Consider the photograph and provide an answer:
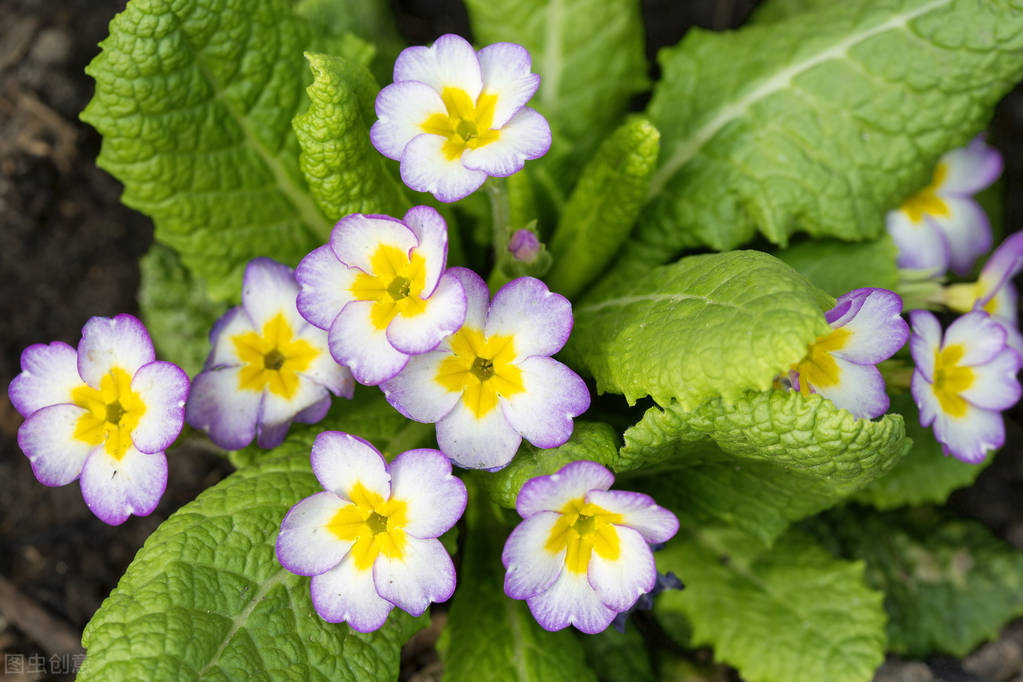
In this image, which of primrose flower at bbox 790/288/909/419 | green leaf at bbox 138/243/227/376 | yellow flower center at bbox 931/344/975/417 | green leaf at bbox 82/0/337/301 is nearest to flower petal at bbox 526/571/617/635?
primrose flower at bbox 790/288/909/419

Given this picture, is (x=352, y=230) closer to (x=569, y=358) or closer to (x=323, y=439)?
(x=323, y=439)

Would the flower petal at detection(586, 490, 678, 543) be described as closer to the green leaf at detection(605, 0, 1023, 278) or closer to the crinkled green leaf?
the crinkled green leaf

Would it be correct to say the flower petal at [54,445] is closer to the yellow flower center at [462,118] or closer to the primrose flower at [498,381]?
the primrose flower at [498,381]

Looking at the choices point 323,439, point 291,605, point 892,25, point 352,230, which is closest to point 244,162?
point 352,230

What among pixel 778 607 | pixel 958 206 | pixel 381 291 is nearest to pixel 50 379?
pixel 381 291

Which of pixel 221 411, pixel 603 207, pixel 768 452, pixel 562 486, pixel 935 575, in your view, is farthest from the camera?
pixel 935 575

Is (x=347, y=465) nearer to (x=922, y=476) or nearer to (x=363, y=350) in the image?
(x=363, y=350)

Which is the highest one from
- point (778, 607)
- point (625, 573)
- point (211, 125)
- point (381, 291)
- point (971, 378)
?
point (211, 125)

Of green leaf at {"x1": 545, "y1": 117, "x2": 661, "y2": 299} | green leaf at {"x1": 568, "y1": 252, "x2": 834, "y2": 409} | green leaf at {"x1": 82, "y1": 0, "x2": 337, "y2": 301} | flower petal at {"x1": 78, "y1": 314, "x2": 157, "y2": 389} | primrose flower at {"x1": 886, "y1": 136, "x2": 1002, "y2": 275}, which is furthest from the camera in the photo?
primrose flower at {"x1": 886, "y1": 136, "x2": 1002, "y2": 275}
